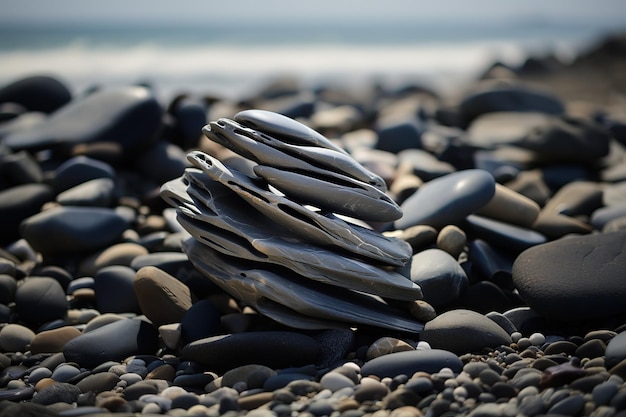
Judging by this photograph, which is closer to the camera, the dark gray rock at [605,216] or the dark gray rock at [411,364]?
the dark gray rock at [411,364]

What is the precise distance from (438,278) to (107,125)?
109 inches

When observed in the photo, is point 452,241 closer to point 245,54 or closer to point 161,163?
point 161,163

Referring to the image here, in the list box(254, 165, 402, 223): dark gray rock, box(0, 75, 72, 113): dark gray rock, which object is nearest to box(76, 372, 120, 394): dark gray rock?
box(254, 165, 402, 223): dark gray rock

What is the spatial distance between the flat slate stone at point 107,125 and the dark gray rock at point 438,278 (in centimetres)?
239

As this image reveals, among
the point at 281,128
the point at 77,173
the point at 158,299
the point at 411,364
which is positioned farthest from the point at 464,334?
the point at 77,173

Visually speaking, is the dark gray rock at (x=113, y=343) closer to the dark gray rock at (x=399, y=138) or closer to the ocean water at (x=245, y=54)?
the dark gray rock at (x=399, y=138)

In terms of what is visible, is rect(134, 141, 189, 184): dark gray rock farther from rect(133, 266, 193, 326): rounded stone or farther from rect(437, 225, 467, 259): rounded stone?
rect(437, 225, 467, 259): rounded stone

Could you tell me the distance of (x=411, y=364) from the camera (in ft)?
7.97

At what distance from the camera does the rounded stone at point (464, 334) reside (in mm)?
2629

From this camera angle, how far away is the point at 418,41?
28.8m

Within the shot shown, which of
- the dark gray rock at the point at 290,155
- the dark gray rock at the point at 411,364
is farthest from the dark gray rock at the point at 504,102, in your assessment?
the dark gray rock at the point at 411,364

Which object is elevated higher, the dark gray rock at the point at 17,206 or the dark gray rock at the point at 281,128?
the dark gray rock at the point at 281,128

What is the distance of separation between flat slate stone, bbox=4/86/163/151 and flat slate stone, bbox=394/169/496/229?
2.08 meters

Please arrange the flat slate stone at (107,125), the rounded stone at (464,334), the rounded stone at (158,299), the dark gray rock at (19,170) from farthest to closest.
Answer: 1. the flat slate stone at (107,125)
2. the dark gray rock at (19,170)
3. the rounded stone at (158,299)
4. the rounded stone at (464,334)
